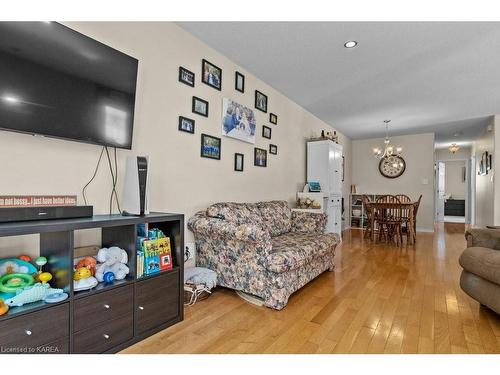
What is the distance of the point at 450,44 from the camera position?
2.73m

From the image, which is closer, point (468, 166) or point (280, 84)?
point (280, 84)

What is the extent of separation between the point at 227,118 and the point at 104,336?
2.25 metres

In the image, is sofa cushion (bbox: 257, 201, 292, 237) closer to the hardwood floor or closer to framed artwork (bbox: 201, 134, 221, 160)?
the hardwood floor

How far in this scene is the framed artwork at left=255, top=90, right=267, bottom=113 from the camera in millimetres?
3559

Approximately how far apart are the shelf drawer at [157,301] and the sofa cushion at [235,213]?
2.48 feet

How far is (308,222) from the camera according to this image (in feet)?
10.9

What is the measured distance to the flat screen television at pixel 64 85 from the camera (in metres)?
1.38

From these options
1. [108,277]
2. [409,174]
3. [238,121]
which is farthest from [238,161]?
[409,174]

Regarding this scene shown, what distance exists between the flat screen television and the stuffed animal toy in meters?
0.69

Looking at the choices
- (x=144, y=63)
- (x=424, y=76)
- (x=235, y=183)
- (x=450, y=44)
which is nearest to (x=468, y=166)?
(x=424, y=76)

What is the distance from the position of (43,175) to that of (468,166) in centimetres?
1063

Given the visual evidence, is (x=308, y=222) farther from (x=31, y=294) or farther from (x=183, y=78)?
(x=31, y=294)
